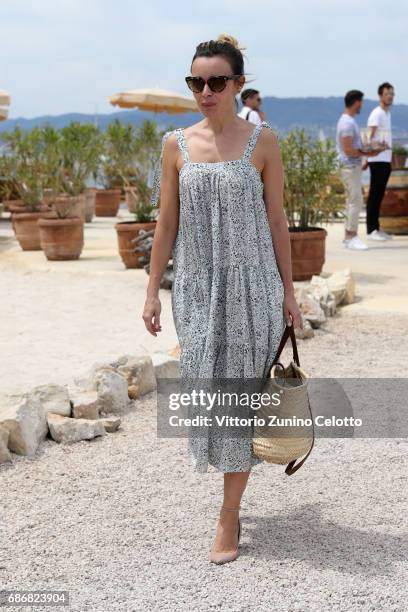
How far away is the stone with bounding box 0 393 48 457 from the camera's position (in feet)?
12.5

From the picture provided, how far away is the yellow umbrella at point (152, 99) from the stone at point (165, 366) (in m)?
14.6

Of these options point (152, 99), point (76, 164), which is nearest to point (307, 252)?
point (76, 164)

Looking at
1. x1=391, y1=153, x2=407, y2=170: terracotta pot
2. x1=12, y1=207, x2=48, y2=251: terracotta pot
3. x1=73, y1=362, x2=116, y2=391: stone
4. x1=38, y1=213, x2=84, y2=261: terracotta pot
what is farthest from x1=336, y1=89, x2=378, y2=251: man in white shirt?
x1=391, y1=153, x2=407, y2=170: terracotta pot

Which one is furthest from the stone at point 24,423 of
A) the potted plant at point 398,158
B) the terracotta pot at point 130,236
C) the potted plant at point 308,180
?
the potted plant at point 398,158

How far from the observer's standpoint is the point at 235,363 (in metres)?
2.82

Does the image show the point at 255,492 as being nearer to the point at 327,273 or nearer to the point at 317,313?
the point at 317,313

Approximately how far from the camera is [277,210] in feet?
9.41

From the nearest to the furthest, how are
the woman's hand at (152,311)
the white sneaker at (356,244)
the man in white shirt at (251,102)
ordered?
the woman's hand at (152,311) < the man in white shirt at (251,102) < the white sneaker at (356,244)

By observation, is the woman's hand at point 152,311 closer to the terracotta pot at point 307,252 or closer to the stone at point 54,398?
the stone at point 54,398

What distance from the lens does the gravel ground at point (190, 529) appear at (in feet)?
8.60

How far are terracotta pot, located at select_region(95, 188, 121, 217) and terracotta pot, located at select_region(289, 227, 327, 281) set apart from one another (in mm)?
9071

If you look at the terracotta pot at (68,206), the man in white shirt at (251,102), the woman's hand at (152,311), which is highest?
the man in white shirt at (251,102)

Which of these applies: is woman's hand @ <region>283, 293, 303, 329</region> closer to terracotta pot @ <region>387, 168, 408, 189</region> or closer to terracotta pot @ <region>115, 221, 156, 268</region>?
terracotta pot @ <region>115, 221, 156, 268</region>

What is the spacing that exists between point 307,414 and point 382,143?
813 centimetres
